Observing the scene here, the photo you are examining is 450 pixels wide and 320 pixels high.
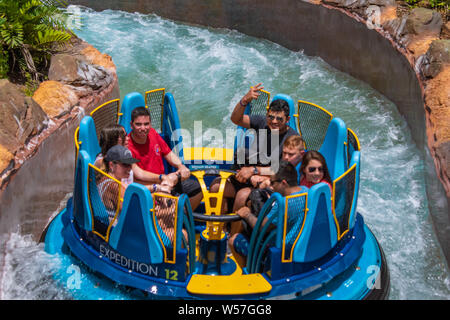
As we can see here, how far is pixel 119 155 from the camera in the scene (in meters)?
4.10

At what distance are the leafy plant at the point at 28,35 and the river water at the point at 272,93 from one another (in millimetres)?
2137

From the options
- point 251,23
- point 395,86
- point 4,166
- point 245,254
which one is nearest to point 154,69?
point 251,23

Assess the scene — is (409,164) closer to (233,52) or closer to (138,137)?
(138,137)

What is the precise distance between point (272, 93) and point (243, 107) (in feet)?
13.2

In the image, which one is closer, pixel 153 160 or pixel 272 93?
pixel 153 160

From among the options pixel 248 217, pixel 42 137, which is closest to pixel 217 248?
pixel 248 217

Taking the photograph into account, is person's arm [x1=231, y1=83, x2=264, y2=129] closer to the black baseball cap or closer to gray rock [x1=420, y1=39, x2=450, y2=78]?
the black baseball cap

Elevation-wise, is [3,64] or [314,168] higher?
[314,168]

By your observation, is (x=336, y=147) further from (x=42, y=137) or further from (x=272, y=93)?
(x=272, y=93)

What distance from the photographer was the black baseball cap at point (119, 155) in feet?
13.4

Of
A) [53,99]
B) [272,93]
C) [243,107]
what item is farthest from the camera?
[272,93]

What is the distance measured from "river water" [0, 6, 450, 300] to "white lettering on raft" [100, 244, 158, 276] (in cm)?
21

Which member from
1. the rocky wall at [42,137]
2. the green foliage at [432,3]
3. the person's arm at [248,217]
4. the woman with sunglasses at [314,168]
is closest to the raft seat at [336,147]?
the woman with sunglasses at [314,168]

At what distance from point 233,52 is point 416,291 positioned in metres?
6.69
